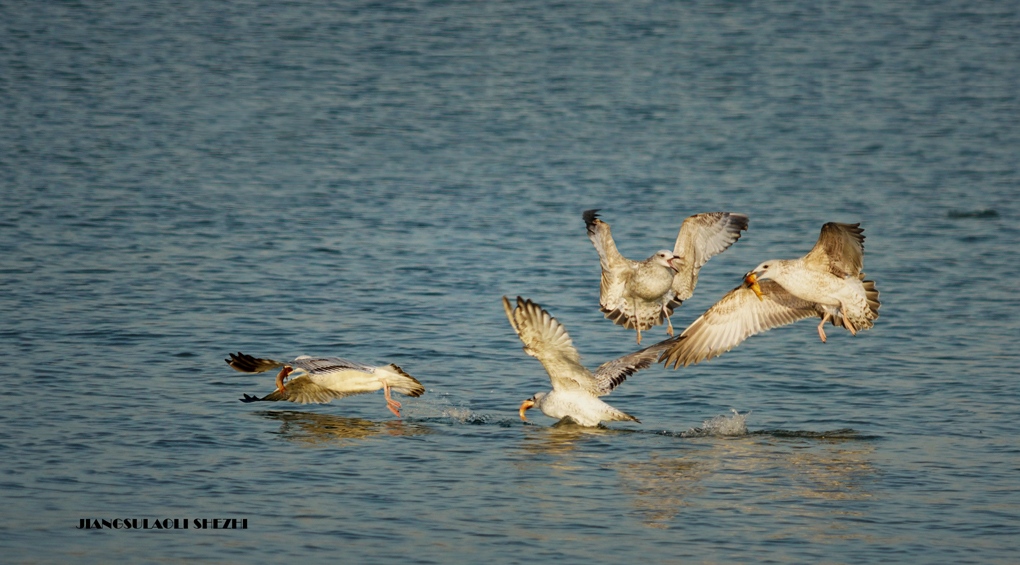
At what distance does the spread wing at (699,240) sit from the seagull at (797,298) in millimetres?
861

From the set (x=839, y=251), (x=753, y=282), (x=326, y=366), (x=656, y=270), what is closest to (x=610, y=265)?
(x=656, y=270)

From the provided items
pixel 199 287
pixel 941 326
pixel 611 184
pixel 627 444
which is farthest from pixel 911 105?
pixel 627 444

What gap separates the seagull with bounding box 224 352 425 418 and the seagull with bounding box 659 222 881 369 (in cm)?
242

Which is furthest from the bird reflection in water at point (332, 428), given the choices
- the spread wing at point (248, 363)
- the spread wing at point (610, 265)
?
the spread wing at point (610, 265)

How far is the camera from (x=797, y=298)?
12.7m

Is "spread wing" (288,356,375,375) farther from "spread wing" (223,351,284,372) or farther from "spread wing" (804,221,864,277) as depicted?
"spread wing" (804,221,864,277)

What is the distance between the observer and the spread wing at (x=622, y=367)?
1258 centimetres

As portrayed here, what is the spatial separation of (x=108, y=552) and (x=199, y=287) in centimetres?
906

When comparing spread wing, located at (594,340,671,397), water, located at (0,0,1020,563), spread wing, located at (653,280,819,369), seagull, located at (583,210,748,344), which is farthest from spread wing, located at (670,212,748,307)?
water, located at (0,0,1020,563)

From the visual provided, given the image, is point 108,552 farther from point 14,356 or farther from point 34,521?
point 14,356

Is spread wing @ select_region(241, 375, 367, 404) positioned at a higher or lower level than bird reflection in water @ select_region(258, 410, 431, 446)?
higher

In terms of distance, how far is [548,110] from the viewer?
34.9m

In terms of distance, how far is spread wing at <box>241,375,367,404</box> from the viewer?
13.0 meters

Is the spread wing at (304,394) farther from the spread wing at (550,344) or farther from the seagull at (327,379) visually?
the spread wing at (550,344)
